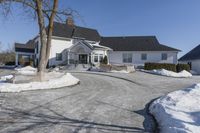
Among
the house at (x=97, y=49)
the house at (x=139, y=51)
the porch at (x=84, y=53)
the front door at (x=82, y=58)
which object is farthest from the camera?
the house at (x=139, y=51)

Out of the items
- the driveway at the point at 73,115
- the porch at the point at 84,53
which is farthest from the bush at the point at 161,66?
the driveway at the point at 73,115

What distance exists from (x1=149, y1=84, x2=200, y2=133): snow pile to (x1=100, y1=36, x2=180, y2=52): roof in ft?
97.2

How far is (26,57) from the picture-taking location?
45406 millimetres

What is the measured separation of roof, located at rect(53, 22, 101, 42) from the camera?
37844mm

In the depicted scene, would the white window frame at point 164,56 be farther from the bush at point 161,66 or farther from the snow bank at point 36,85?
the snow bank at point 36,85

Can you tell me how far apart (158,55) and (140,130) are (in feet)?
109

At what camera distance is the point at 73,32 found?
39531 mm

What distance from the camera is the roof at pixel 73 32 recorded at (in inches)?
1490

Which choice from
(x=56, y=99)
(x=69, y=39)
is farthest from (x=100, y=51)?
(x=56, y=99)

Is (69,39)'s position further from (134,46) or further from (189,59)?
(189,59)

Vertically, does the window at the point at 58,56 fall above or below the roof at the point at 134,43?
below

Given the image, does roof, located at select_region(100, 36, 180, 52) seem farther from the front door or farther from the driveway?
the driveway

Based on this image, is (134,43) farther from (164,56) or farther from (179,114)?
(179,114)

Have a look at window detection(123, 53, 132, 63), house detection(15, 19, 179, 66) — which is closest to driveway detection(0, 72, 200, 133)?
house detection(15, 19, 179, 66)
